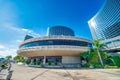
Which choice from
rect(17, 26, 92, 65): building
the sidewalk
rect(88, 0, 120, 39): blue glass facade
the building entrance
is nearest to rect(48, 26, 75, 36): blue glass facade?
rect(88, 0, 120, 39): blue glass facade

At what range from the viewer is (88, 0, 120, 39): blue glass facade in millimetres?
75062

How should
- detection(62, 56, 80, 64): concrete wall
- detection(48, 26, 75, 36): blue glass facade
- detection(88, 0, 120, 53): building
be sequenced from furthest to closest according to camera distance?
detection(48, 26, 75, 36): blue glass facade < detection(88, 0, 120, 53): building < detection(62, 56, 80, 64): concrete wall

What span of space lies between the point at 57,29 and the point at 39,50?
65351mm

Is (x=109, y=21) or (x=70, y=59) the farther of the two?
(x=109, y=21)

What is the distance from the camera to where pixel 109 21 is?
85188 millimetres

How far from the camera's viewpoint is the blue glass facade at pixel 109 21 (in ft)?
246

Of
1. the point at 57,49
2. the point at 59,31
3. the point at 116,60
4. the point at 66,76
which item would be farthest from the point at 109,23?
the point at 66,76

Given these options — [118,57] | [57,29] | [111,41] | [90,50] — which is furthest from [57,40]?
[57,29]

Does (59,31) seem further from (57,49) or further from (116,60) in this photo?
Answer: (116,60)

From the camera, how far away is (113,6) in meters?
78.9

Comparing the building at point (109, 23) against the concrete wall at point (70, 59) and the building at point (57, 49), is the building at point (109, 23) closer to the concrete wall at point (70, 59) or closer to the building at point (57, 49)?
the concrete wall at point (70, 59)

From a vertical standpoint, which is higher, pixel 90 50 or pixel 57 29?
pixel 57 29

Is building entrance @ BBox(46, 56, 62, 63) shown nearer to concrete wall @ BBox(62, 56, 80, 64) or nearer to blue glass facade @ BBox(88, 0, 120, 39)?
concrete wall @ BBox(62, 56, 80, 64)

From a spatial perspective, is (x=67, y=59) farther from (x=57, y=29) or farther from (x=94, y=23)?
(x=94, y=23)
